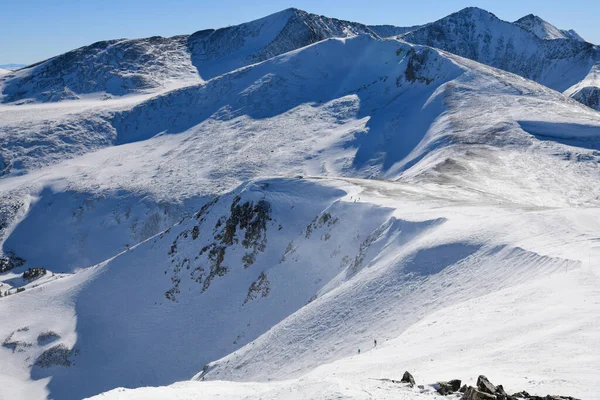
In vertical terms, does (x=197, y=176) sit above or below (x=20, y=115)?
below

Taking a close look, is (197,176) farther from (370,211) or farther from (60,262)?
(370,211)

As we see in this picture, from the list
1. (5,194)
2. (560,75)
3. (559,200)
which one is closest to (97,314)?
(559,200)

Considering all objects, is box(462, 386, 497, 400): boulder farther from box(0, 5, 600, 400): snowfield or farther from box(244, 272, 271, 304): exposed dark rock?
box(244, 272, 271, 304): exposed dark rock

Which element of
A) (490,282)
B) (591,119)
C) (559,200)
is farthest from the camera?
(591,119)

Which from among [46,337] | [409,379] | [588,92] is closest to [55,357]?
[46,337]

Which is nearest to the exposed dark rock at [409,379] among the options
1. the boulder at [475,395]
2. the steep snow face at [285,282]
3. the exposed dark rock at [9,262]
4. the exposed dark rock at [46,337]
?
the boulder at [475,395]
